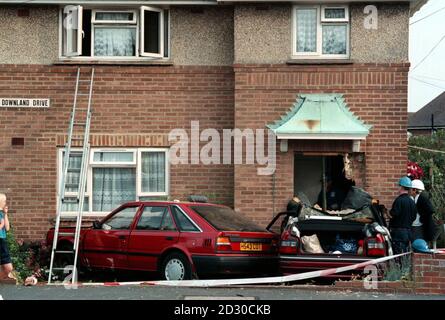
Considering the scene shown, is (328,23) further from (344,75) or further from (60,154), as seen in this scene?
(60,154)

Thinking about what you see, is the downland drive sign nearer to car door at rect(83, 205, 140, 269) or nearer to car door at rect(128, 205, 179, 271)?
car door at rect(83, 205, 140, 269)

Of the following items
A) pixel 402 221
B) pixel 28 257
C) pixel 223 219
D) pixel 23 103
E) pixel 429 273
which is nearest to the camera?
pixel 429 273

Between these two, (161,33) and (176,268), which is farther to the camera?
(161,33)

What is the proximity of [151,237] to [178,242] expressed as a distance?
570mm

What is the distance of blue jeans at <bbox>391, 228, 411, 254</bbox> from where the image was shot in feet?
52.3

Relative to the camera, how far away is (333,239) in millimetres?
15703

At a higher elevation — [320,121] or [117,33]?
[117,33]

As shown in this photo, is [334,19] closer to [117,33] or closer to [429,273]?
[117,33]

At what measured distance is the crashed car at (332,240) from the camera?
48.8ft

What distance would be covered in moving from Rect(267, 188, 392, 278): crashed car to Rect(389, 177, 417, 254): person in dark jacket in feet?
0.78

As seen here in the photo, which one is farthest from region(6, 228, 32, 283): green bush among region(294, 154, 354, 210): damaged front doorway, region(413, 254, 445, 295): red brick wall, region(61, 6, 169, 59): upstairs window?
region(413, 254, 445, 295): red brick wall

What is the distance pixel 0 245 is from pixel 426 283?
262 inches

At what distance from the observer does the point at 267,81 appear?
19141 mm

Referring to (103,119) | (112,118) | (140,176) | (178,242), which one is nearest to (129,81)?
(112,118)
